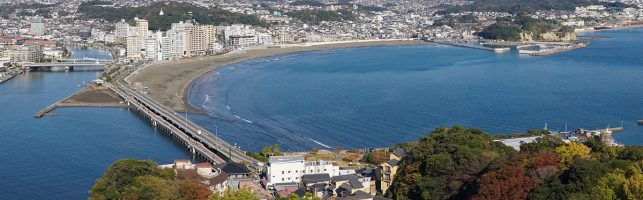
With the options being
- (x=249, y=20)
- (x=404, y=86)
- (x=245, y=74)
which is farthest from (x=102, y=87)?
(x=249, y=20)

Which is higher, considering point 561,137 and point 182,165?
point 561,137

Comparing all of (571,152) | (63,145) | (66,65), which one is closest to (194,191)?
(571,152)

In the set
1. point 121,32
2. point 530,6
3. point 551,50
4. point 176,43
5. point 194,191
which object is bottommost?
point 194,191

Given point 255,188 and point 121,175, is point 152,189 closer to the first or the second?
point 121,175

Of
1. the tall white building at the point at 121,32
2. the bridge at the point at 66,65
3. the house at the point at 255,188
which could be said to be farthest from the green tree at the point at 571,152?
the tall white building at the point at 121,32

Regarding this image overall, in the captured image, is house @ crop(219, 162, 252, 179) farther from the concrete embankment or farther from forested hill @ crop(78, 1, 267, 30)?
forested hill @ crop(78, 1, 267, 30)

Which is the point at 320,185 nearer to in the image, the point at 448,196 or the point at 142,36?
the point at 448,196
